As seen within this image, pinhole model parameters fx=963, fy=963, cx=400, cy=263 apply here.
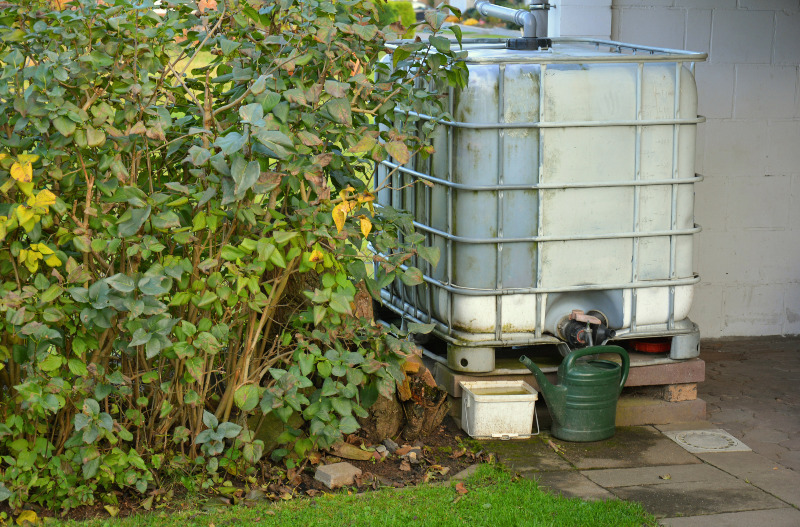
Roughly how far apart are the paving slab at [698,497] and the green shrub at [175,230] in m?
1.25

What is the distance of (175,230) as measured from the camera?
397 centimetres

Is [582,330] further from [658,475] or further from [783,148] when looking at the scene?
[783,148]

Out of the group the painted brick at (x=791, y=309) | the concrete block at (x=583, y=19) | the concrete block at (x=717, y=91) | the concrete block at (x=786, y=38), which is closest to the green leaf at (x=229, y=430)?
the concrete block at (x=583, y=19)

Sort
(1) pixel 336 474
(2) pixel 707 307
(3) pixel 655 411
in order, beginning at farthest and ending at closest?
1. (2) pixel 707 307
2. (3) pixel 655 411
3. (1) pixel 336 474

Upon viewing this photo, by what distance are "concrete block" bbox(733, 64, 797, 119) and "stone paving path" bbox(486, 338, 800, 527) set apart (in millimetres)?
1998

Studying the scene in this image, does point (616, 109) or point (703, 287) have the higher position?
point (616, 109)

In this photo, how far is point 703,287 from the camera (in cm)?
703

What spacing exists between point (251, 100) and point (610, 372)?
2346 mm

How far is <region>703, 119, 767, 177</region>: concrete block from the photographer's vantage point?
268 inches

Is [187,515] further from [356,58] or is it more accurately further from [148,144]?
[356,58]

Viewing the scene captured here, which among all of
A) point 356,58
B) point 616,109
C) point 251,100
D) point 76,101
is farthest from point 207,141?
point 616,109

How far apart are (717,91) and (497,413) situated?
3.19 m

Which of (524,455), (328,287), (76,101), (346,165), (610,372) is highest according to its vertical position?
(76,101)

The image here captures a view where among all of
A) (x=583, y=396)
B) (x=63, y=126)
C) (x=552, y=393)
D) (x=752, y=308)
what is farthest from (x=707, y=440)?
(x=63, y=126)
